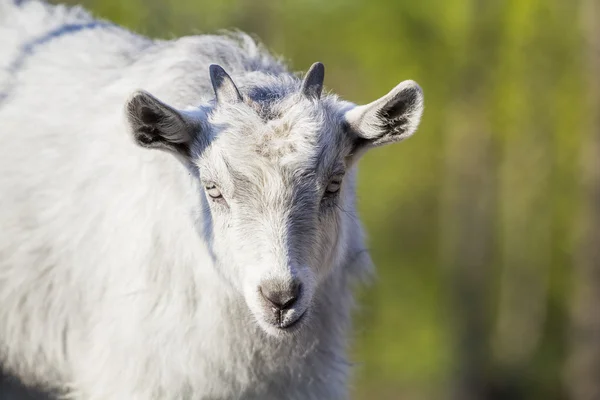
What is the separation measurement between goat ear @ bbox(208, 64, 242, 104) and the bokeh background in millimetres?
13008

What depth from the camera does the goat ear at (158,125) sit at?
4684 millimetres

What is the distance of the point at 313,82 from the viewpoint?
516 centimetres

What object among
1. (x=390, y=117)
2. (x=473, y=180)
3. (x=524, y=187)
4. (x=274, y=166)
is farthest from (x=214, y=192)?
(x=524, y=187)

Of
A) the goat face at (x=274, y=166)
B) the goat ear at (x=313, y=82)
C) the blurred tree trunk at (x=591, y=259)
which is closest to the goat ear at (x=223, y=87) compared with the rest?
the goat face at (x=274, y=166)

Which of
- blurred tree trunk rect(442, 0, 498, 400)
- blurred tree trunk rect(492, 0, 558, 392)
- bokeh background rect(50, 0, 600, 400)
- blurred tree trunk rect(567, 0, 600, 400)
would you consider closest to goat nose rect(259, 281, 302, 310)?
blurred tree trunk rect(567, 0, 600, 400)

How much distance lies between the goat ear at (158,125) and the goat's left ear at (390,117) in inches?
31.8

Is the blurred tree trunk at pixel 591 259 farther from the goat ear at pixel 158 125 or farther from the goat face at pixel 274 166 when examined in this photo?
the goat ear at pixel 158 125

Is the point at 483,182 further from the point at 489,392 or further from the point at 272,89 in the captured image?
the point at 272,89

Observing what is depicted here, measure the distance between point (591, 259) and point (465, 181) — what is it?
892cm

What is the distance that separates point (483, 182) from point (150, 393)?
63.5 feet

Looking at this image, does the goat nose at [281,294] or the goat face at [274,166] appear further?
the goat face at [274,166]

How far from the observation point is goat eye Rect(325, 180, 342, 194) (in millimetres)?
5012

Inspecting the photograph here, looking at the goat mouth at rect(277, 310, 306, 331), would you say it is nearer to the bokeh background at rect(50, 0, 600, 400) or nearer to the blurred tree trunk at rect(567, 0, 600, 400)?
the blurred tree trunk at rect(567, 0, 600, 400)

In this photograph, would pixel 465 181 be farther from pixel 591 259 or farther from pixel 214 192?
pixel 214 192
